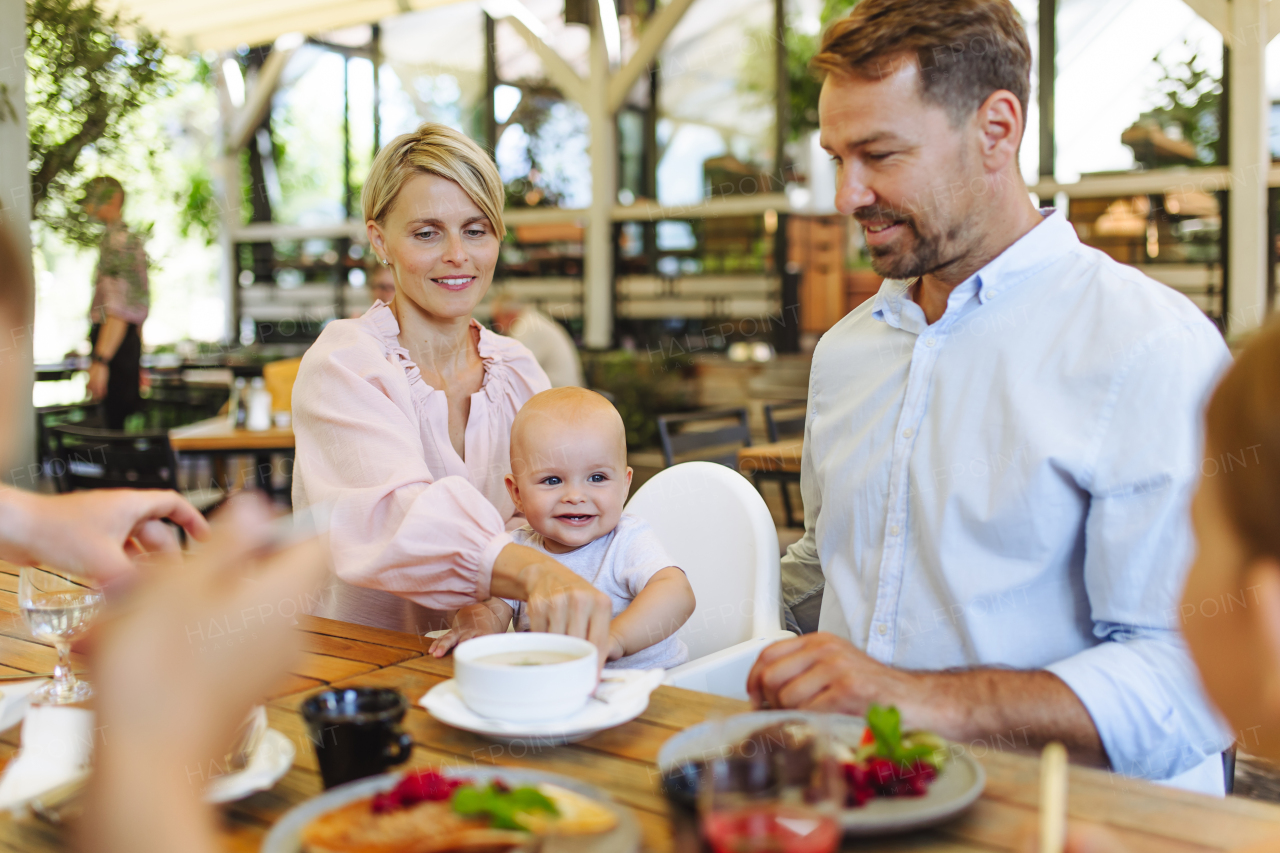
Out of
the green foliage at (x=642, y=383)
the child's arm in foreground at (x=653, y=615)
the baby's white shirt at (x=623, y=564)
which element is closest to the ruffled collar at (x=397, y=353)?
the baby's white shirt at (x=623, y=564)

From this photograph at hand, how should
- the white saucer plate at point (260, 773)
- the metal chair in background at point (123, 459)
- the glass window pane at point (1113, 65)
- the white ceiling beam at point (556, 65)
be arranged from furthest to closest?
the white ceiling beam at point (556, 65) < the glass window pane at point (1113, 65) < the metal chair in background at point (123, 459) < the white saucer plate at point (260, 773)

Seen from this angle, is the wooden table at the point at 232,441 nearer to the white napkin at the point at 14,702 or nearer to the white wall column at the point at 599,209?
the white napkin at the point at 14,702

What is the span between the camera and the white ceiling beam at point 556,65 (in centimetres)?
988

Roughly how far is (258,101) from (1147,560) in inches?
518

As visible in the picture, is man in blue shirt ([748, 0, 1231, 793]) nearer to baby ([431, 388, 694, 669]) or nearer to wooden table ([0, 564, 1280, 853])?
wooden table ([0, 564, 1280, 853])

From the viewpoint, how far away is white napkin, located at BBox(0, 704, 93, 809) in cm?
97

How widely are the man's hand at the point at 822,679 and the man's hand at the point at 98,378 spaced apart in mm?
5701

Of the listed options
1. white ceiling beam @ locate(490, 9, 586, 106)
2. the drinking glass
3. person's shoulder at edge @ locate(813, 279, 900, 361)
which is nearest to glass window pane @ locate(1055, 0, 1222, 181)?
white ceiling beam @ locate(490, 9, 586, 106)

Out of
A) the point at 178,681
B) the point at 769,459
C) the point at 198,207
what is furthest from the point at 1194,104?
the point at 198,207

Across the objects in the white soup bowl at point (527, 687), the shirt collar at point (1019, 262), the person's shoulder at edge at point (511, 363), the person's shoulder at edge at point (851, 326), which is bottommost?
the white soup bowl at point (527, 687)

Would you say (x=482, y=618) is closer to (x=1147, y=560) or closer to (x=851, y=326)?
(x=851, y=326)

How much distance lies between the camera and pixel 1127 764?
1.31 metres

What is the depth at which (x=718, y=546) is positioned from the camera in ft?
6.45

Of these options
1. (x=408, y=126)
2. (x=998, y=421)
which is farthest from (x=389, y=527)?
(x=408, y=126)
